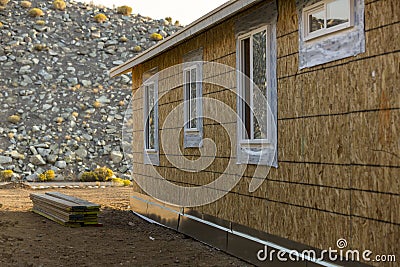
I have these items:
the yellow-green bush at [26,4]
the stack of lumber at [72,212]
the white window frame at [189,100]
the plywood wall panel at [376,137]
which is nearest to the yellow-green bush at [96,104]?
the yellow-green bush at [26,4]

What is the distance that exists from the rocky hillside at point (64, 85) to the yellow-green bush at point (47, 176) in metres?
0.63

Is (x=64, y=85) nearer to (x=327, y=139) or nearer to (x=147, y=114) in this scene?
(x=147, y=114)

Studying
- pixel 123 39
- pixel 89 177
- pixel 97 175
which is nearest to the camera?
pixel 89 177

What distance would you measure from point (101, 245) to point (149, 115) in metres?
4.18

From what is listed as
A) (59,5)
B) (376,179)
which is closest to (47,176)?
(59,5)

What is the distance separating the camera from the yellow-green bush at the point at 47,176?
87.8ft

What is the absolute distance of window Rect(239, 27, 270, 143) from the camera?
8094mm

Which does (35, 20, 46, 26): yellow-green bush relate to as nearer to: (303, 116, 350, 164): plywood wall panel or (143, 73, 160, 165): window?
(143, 73, 160, 165): window

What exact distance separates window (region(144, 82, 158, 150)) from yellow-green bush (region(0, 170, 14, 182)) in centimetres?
1485

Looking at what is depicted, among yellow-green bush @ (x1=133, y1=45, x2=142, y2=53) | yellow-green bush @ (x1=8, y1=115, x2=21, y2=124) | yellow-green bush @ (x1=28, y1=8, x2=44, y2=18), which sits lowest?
yellow-green bush @ (x1=8, y1=115, x2=21, y2=124)

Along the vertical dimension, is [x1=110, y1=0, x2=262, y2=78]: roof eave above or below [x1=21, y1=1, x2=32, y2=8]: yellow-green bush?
below

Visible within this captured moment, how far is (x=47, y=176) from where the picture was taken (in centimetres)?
2708

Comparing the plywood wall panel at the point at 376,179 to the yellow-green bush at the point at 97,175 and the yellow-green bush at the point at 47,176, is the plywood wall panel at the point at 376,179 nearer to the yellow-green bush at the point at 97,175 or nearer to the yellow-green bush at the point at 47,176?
the yellow-green bush at the point at 97,175

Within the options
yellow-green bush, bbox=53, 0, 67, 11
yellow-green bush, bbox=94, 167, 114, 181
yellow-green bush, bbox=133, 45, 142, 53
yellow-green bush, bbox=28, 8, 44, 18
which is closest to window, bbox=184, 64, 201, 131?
yellow-green bush, bbox=94, 167, 114, 181
